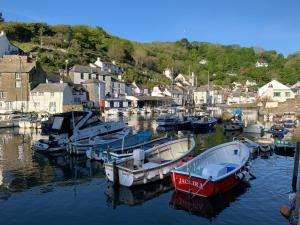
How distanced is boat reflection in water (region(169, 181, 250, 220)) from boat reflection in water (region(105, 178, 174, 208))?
1.31 m

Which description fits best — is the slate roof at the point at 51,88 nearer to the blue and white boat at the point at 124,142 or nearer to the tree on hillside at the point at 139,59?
the blue and white boat at the point at 124,142

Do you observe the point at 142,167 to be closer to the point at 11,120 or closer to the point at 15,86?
the point at 11,120

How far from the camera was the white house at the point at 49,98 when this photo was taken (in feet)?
233

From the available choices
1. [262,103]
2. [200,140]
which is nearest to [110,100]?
[262,103]

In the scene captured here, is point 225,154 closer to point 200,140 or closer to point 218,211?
point 218,211

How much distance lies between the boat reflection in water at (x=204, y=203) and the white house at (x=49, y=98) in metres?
54.5

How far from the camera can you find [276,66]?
180625 millimetres

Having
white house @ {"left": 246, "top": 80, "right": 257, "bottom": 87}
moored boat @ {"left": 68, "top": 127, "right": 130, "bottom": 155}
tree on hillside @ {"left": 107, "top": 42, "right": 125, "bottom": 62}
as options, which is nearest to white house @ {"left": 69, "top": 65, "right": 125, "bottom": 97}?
tree on hillside @ {"left": 107, "top": 42, "right": 125, "bottom": 62}

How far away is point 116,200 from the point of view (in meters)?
19.8

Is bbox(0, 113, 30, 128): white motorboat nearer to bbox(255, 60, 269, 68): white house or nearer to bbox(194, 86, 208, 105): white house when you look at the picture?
bbox(194, 86, 208, 105): white house

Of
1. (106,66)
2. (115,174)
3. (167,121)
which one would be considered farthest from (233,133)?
(106,66)

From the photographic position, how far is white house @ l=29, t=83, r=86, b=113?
7100 centimetres

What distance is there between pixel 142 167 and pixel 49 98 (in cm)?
5271

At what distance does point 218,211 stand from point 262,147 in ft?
58.2
